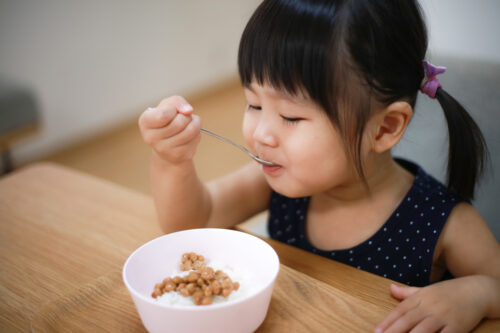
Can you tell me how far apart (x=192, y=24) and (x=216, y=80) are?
528mm

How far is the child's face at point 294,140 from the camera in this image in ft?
2.60

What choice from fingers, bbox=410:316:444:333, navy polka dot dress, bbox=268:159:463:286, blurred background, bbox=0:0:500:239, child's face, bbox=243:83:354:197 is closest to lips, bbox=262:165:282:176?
child's face, bbox=243:83:354:197

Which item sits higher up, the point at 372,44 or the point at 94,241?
the point at 372,44

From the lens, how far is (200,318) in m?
0.55

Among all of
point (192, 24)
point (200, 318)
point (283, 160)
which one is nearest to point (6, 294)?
point (200, 318)

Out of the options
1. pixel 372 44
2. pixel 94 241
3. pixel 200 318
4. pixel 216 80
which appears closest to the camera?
pixel 200 318

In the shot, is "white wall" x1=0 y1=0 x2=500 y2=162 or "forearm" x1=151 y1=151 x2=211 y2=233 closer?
"forearm" x1=151 y1=151 x2=211 y2=233

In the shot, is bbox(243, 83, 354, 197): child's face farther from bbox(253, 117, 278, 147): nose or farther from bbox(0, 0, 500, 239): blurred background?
bbox(0, 0, 500, 239): blurred background

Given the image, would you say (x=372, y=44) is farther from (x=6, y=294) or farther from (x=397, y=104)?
(x=6, y=294)

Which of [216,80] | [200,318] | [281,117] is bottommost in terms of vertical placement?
[216,80]

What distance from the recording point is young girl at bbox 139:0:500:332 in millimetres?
751

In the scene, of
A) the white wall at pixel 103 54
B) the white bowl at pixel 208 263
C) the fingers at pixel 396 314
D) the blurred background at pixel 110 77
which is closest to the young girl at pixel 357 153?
the fingers at pixel 396 314

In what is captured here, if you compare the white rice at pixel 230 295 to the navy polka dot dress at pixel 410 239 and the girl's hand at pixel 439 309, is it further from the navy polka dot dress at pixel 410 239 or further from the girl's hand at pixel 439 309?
the navy polka dot dress at pixel 410 239

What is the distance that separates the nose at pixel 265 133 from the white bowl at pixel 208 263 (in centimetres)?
17
